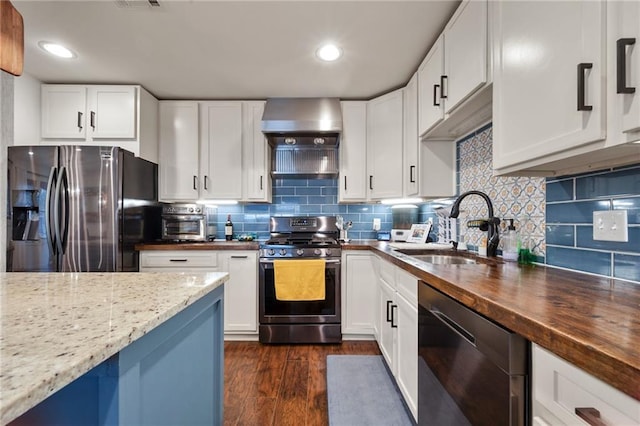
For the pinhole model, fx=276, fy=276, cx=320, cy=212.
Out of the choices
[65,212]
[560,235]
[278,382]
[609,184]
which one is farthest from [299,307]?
[609,184]

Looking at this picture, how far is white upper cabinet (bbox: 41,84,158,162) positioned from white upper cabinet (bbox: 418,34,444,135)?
2.45 metres

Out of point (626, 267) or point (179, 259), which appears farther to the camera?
point (179, 259)

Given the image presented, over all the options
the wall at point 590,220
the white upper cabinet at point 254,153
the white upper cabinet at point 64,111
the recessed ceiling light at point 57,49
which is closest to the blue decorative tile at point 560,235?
the wall at point 590,220

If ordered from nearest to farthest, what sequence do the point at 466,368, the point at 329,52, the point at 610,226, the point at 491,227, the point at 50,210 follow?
the point at 466,368 → the point at 610,226 → the point at 491,227 → the point at 329,52 → the point at 50,210

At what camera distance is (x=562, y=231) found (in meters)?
1.22

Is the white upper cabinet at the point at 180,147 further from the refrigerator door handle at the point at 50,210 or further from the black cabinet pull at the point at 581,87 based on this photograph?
the black cabinet pull at the point at 581,87

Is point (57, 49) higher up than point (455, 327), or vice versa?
point (57, 49)

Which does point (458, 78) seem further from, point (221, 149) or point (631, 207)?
point (221, 149)

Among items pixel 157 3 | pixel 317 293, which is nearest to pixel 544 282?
pixel 317 293

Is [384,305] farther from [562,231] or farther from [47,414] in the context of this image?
[47,414]

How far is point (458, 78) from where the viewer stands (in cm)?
150

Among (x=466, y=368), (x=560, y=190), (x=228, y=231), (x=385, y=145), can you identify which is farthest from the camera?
(x=228, y=231)

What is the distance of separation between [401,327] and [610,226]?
105cm

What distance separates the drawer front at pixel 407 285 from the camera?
4.52ft
